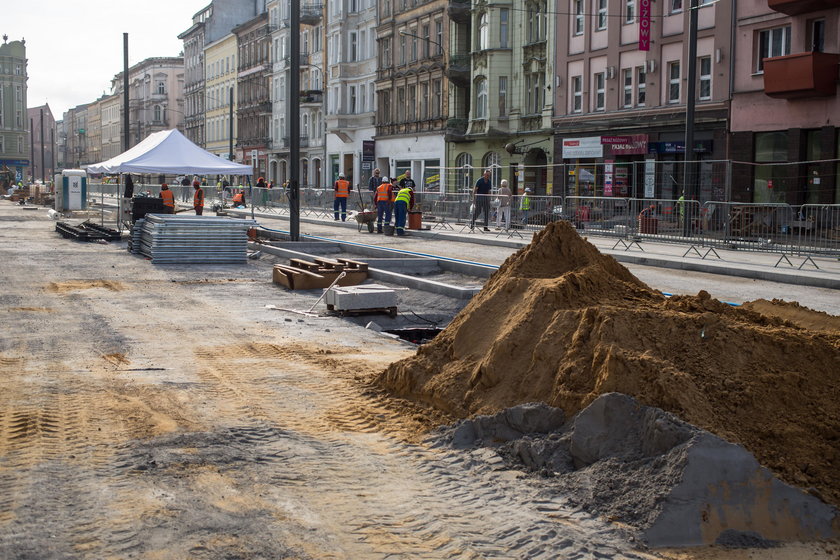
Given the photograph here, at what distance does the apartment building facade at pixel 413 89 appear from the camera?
53562 mm

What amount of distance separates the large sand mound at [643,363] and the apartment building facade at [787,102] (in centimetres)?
2180

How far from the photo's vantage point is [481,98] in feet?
160

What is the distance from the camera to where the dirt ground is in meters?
4.79

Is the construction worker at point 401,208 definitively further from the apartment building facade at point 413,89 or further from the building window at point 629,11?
the apartment building facade at point 413,89

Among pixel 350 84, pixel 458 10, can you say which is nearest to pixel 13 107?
pixel 350 84

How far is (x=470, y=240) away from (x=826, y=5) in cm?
1299

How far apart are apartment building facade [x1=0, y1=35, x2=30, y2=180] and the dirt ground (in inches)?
4775

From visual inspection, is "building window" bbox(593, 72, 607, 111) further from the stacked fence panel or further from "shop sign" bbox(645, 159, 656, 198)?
the stacked fence panel

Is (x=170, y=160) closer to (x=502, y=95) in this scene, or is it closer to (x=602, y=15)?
(x=602, y=15)

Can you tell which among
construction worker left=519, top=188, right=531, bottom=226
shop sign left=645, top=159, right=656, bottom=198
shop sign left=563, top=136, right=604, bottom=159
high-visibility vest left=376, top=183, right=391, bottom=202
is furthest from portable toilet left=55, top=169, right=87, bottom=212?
shop sign left=645, top=159, right=656, bottom=198

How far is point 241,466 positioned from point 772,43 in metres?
30.8

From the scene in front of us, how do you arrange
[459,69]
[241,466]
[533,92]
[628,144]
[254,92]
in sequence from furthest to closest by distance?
[254,92] → [459,69] → [533,92] → [628,144] → [241,466]

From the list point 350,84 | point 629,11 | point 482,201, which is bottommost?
point 482,201

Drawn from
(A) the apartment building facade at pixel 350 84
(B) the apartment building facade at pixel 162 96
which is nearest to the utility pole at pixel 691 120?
(A) the apartment building facade at pixel 350 84
